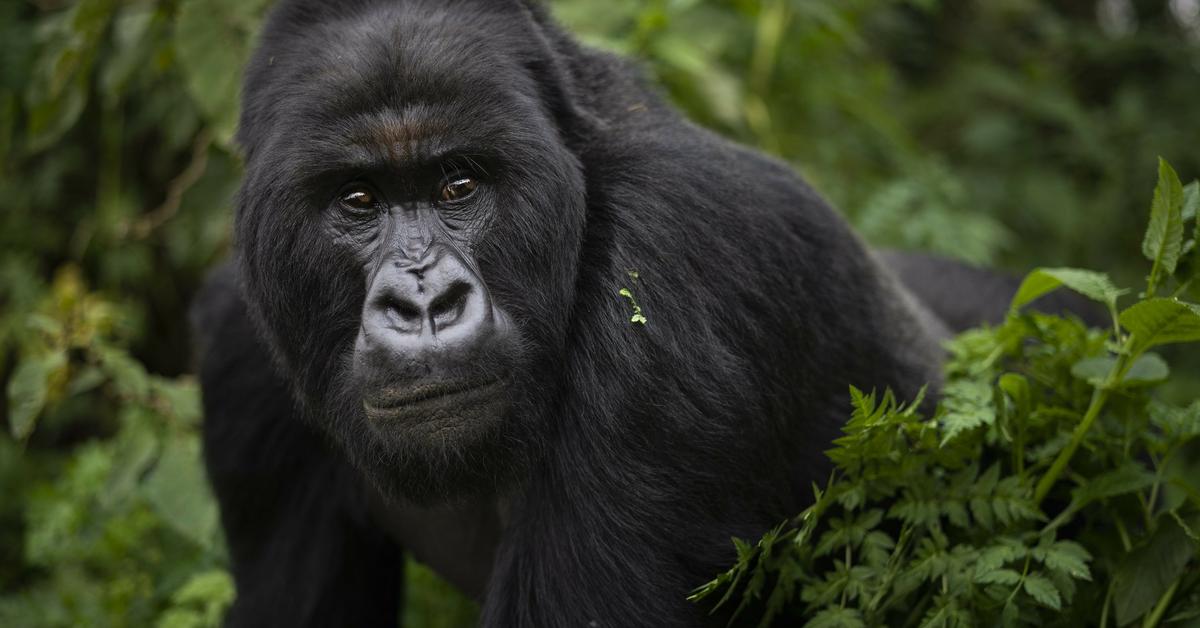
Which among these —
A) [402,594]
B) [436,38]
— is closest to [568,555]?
[436,38]

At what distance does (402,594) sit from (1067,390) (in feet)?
7.85

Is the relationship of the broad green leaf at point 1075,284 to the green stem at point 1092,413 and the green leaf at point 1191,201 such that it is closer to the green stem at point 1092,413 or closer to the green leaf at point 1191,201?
the green stem at point 1092,413

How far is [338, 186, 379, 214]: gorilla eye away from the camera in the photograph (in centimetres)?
284

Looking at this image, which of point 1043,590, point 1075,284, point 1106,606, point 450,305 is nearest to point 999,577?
point 1043,590

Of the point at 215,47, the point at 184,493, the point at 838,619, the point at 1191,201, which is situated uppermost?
the point at 1191,201

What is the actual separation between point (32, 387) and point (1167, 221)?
11.7 ft

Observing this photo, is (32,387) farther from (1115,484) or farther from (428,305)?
(1115,484)

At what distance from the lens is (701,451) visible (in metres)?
2.78

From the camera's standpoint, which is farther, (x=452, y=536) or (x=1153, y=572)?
(x=452, y=536)

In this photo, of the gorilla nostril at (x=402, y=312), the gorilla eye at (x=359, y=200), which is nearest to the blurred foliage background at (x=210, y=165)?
the gorilla eye at (x=359, y=200)

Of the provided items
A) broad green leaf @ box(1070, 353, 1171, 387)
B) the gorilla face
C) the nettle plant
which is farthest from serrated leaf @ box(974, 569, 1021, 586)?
the gorilla face

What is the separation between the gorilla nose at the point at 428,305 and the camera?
2.56m

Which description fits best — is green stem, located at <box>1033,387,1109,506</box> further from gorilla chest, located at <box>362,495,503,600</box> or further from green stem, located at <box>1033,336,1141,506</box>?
gorilla chest, located at <box>362,495,503,600</box>

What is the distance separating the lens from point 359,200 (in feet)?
9.33
